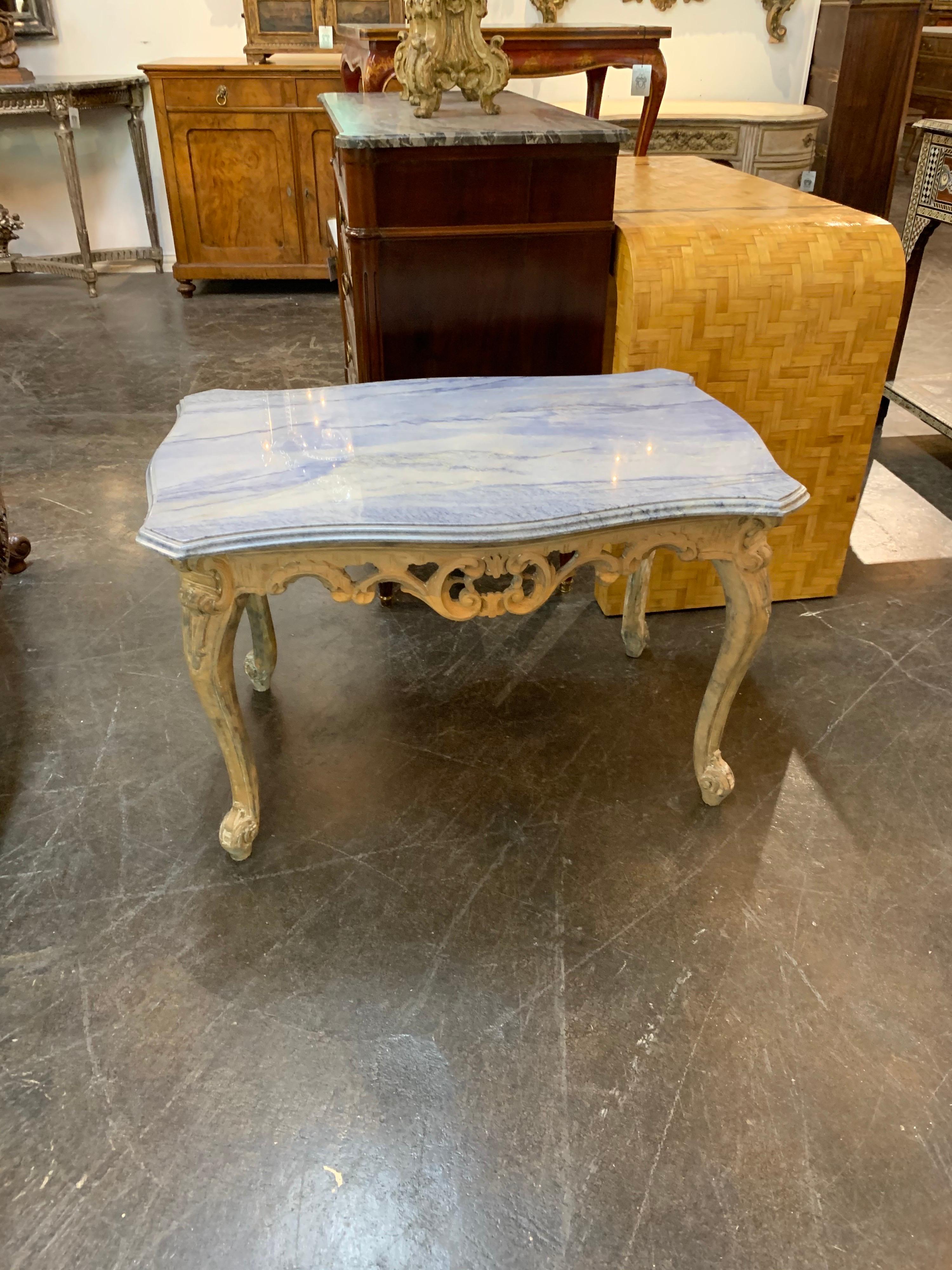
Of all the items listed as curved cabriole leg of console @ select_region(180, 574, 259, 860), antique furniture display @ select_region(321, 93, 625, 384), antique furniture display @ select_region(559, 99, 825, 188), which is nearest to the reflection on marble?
antique furniture display @ select_region(321, 93, 625, 384)

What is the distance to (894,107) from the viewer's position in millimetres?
3951

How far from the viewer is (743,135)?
144 inches

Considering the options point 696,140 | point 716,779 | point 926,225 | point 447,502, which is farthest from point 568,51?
point 716,779

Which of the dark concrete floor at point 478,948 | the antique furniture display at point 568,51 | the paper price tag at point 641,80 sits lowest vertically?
the dark concrete floor at point 478,948

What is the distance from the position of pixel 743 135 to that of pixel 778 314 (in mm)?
2407

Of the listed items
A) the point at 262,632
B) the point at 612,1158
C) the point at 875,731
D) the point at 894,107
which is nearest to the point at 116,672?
the point at 262,632

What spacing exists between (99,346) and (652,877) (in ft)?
10.6

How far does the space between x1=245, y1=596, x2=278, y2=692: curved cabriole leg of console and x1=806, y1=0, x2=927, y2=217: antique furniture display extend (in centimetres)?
365

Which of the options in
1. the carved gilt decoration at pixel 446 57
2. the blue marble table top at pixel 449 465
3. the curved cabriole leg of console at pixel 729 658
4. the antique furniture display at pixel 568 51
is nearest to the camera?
the blue marble table top at pixel 449 465

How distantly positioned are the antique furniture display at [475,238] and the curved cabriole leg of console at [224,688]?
82cm

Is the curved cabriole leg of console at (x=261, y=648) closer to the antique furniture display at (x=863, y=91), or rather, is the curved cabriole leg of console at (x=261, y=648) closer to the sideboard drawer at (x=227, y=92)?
the sideboard drawer at (x=227, y=92)

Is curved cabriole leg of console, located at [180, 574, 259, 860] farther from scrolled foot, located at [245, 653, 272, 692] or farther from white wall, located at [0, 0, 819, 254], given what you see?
white wall, located at [0, 0, 819, 254]

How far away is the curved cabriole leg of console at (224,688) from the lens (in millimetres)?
1194

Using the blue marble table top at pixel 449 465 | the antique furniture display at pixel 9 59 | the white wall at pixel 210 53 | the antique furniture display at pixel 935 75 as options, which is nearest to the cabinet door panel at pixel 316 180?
the white wall at pixel 210 53
